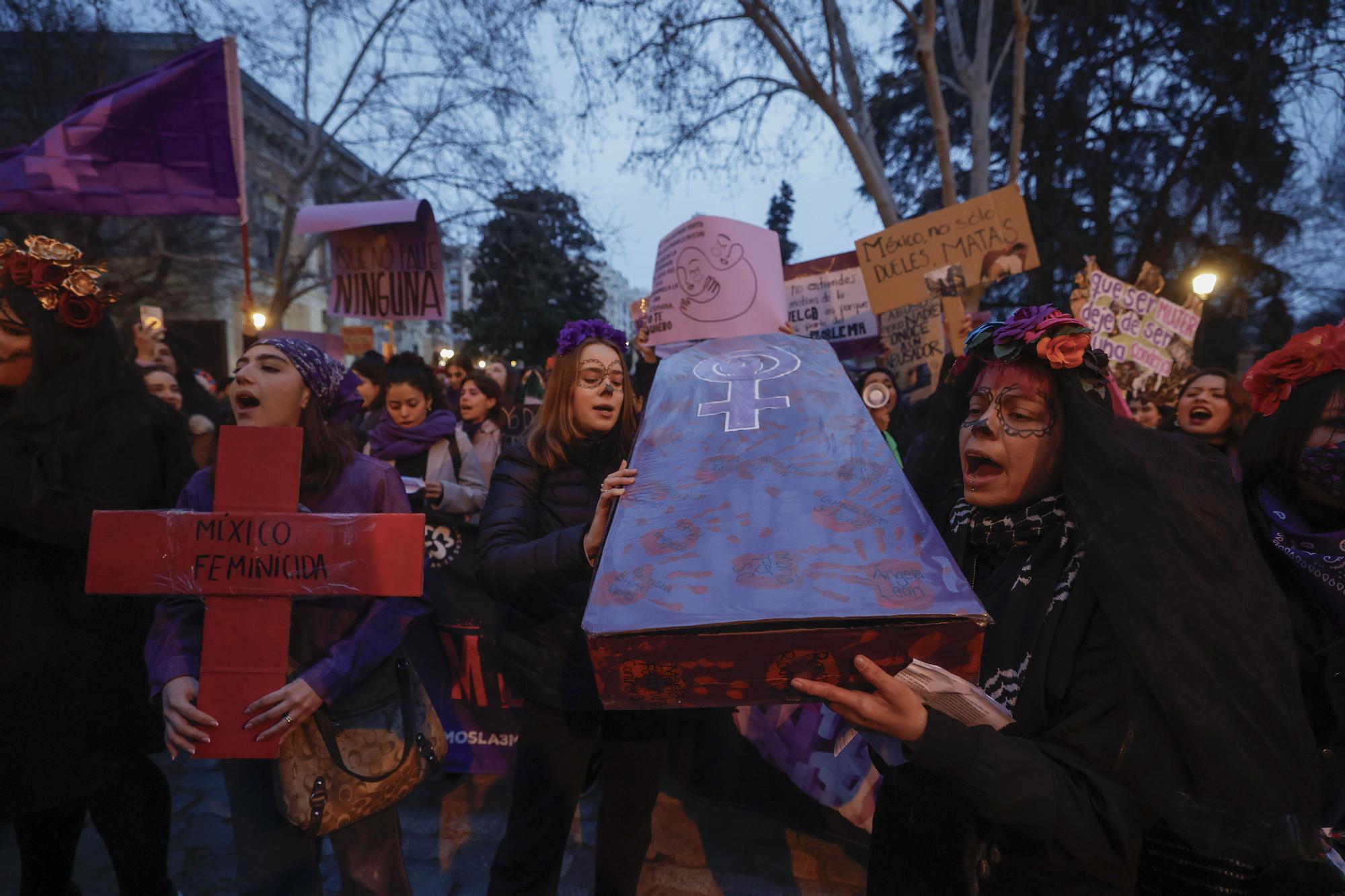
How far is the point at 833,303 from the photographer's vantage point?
718 centimetres

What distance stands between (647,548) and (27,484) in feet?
6.15

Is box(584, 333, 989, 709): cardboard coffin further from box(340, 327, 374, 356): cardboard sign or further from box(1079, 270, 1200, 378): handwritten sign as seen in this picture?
box(340, 327, 374, 356): cardboard sign

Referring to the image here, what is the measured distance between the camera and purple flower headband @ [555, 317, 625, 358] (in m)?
2.45

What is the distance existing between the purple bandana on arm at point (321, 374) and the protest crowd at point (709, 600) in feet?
0.03

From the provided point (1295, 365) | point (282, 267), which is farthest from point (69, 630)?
point (282, 267)

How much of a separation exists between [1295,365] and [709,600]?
7.06ft

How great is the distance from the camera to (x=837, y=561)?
1304 millimetres

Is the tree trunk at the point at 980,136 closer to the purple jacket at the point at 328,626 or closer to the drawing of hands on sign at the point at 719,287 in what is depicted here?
the drawing of hands on sign at the point at 719,287

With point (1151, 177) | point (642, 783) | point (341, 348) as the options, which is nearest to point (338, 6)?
point (341, 348)

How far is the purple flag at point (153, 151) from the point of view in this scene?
3.79 metres

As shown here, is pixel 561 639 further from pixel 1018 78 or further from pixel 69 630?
pixel 1018 78

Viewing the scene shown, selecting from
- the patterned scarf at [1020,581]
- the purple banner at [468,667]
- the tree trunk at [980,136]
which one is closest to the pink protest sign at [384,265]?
the purple banner at [468,667]

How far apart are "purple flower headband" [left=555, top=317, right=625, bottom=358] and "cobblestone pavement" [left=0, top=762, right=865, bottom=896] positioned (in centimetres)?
224

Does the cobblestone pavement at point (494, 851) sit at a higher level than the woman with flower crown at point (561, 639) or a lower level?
lower
